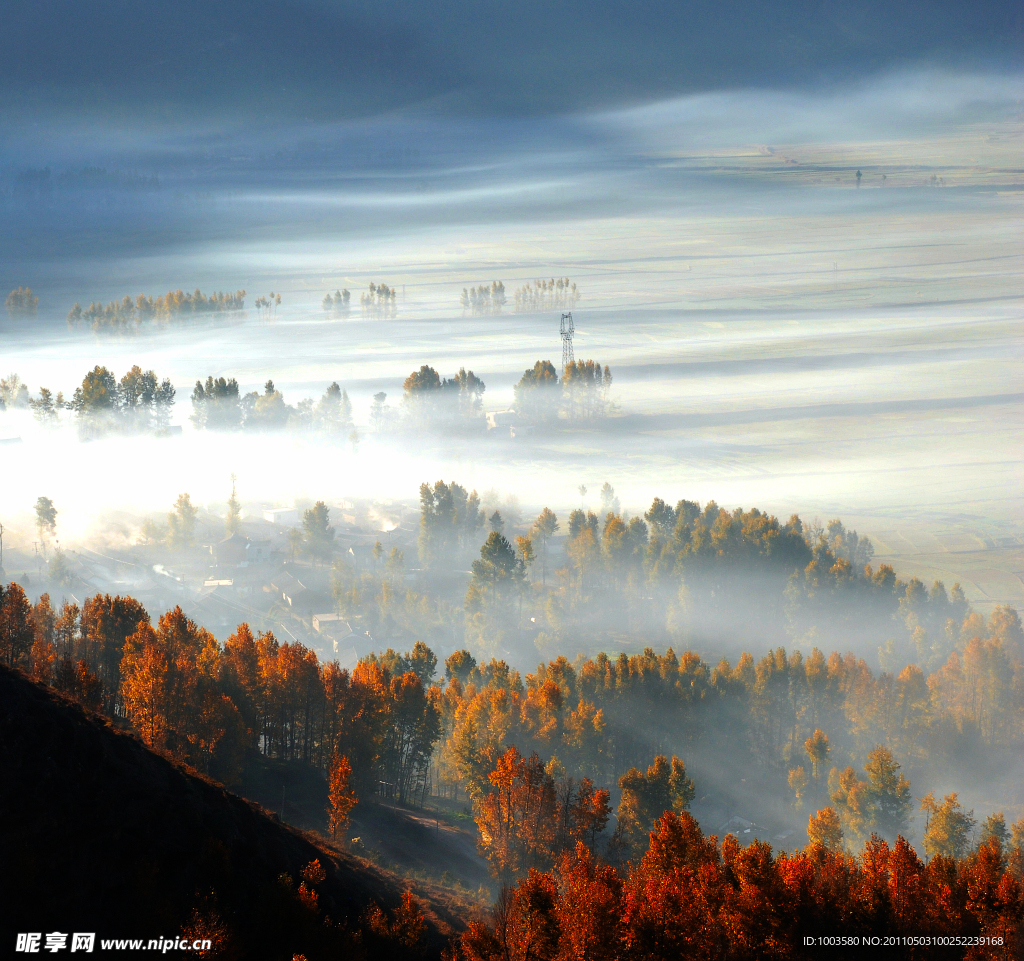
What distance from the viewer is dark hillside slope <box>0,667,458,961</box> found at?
1068 inches

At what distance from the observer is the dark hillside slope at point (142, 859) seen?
27.1 metres

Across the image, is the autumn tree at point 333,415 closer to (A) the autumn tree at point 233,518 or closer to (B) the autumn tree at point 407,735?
(A) the autumn tree at point 233,518

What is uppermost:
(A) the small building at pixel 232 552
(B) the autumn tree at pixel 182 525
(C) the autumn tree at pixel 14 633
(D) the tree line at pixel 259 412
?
(D) the tree line at pixel 259 412

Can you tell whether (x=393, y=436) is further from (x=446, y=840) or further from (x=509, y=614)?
(x=446, y=840)

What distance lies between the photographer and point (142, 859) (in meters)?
29.1

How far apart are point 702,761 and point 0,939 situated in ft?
207

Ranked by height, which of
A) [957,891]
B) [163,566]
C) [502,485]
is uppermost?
[502,485]

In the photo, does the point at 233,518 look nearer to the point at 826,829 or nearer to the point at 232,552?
the point at 232,552

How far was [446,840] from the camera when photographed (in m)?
53.9

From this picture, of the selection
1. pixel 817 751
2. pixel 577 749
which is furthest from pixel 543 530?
pixel 577 749

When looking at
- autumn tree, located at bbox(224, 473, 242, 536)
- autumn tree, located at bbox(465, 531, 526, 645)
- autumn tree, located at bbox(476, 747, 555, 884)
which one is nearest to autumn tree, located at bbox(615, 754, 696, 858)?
autumn tree, located at bbox(476, 747, 555, 884)

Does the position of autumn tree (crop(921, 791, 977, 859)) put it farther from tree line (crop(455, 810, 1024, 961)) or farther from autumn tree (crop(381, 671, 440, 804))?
autumn tree (crop(381, 671, 440, 804))

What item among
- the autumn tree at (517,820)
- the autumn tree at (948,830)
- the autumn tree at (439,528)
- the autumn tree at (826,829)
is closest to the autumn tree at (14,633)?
the autumn tree at (517,820)

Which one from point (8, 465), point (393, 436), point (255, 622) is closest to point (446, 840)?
point (255, 622)
